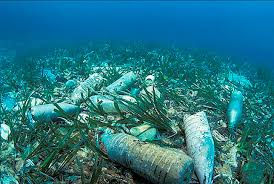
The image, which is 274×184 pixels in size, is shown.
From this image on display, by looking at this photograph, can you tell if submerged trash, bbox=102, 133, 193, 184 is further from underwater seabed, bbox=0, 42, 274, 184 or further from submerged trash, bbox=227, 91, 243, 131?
submerged trash, bbox=227, 91, 243, 131

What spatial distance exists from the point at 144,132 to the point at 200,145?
29.0 inches

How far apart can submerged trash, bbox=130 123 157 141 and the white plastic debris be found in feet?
5.01

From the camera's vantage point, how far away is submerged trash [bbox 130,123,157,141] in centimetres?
371

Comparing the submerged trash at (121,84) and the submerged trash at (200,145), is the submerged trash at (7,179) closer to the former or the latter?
the submerged trash at (200,145)

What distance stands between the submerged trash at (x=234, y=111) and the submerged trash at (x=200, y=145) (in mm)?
990

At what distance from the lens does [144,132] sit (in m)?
3.77

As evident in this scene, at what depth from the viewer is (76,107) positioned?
4.44 m

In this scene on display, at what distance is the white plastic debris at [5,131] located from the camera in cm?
355

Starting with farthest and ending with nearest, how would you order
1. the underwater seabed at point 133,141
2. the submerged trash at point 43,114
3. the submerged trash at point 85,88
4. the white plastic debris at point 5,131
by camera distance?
the submerged trash at point 85,88 → the submerged trash at point 43,114 → the white plastic debris at point 5,131 → the underwater seabed at point 133,141

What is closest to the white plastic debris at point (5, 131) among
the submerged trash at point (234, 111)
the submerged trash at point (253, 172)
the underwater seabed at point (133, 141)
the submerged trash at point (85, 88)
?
the underwater seabed at point (133, 141)

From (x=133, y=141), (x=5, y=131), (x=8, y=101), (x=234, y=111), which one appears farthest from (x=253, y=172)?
(x=8, y=101)

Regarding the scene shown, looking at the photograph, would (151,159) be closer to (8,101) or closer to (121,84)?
(121,84)

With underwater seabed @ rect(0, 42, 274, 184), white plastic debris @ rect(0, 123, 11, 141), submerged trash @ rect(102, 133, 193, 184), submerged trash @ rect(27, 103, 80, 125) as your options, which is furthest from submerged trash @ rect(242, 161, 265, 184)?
white plastic debris @ rect(0, 123, 11, 141)

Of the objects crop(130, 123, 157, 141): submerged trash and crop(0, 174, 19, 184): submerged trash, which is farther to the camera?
crop(130, 123, 157, 141): submerged trash
